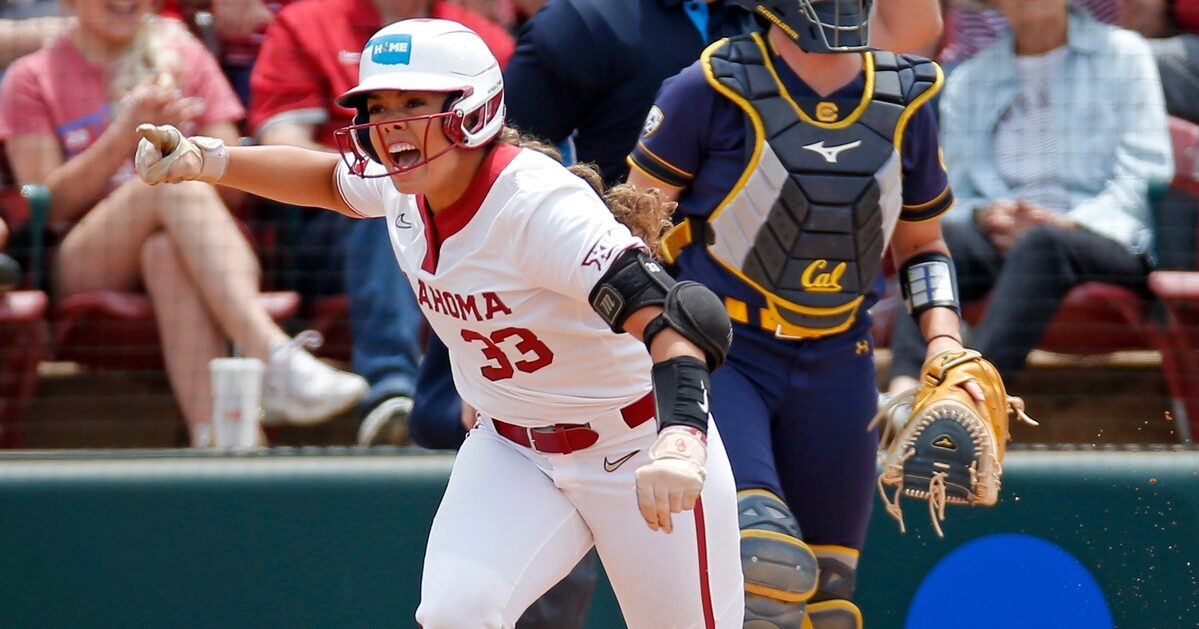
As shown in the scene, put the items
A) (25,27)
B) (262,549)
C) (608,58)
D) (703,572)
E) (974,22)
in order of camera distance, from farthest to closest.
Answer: (974,22) < (25,27) < (262,549) < (608,58) < (703,572)

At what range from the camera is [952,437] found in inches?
137

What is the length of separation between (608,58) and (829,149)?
803mm

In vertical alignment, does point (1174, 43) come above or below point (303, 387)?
above

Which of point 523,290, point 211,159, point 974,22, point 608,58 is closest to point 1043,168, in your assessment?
point 974,22

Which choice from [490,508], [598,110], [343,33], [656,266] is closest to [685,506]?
[656,266]

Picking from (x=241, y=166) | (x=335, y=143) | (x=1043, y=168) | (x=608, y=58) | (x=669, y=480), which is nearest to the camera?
(x=669, y=480)

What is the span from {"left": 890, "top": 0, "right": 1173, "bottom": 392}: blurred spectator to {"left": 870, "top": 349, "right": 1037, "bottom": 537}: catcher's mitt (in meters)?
1.29

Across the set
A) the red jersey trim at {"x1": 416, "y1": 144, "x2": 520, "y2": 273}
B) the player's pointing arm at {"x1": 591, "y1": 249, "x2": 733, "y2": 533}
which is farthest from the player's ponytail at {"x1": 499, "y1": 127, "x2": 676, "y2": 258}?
the player's pointing arm at {"x1": 591, "y1": 249, "x2": 733, "y2": 533}

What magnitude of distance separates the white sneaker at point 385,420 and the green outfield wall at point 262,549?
0.20 meters

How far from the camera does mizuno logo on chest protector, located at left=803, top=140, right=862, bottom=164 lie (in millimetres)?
3512

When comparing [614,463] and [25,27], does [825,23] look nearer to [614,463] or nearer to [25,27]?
[614,463]

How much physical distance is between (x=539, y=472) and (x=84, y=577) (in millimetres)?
2121

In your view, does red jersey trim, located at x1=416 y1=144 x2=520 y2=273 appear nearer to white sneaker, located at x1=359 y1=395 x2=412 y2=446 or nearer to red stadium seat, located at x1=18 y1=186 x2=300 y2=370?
white sneaker, located at x1=359 y1=395 x2=412 y2=446

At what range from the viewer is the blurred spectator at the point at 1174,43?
538cm
